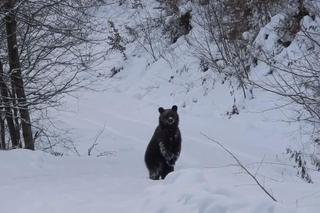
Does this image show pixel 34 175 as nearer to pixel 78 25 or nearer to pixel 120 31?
pixel 78 25

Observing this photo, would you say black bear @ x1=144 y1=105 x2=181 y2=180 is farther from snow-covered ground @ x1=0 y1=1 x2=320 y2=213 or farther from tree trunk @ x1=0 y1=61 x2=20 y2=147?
tree trunk @ x1=0 y1=61 x2=20 y2=147

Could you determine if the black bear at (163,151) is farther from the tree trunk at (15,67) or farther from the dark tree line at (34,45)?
the tree trunk at (15,67)

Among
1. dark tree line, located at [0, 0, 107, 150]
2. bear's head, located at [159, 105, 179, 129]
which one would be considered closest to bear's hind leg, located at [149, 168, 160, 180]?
bear's head, located at [159, 105, 179, 129]

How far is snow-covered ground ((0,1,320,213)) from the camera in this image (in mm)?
5074

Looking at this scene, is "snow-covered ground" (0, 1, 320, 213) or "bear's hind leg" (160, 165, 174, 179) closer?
"snow-covered ground" (0, 1, 320, 213)

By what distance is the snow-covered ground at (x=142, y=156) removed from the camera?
507cm

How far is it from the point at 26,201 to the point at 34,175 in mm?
2911

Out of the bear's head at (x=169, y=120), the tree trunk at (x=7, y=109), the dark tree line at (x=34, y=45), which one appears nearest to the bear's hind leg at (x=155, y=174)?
the bear's head at (x=169, y=120)

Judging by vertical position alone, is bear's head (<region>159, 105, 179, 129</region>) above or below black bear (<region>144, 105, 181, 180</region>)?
above

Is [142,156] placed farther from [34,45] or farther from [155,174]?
[155,174]

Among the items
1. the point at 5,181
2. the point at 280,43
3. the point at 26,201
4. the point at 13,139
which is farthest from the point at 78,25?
the point at 280,43

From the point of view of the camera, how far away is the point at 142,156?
13031 millimetres

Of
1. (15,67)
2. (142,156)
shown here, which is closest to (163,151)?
(142,156)

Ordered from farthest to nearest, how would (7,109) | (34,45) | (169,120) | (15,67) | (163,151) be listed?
(7,109) < (34,45) < (15,67) < (169,120) < (163,151)
